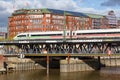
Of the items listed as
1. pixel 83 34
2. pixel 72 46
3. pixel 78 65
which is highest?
pixel 83 34

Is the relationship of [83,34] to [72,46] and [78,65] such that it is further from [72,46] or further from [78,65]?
[78,65]

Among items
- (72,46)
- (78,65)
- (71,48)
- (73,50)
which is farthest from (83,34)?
(78,65)

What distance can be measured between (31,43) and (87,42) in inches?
954

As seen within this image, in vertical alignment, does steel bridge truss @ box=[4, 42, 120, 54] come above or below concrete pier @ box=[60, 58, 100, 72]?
above

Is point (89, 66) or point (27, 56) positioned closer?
point (89, 66)

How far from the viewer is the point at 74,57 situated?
113250 millimetres

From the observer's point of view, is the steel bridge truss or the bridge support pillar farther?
the steel bridge truss

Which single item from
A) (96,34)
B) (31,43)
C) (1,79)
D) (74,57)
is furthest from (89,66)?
(1,79)

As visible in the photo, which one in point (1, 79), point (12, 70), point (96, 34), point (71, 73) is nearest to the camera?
point (1, 79)

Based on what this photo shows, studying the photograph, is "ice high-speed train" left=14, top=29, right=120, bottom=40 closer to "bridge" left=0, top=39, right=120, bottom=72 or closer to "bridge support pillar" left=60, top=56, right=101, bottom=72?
"bridge" left=0, top=39, right=120, bottom=72

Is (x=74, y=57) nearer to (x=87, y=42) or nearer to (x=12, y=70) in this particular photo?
(x=87, y=42)

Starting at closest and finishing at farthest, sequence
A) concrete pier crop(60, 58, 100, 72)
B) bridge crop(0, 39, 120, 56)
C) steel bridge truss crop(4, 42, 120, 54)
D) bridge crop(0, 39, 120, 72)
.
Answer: bridge crop(0, 39, 120, 72), concrete pier crop(60, 58, 100, 72), bridge crop(0, 39, 120, 56), steel bridge truss crop(4, 42, 120, 54)

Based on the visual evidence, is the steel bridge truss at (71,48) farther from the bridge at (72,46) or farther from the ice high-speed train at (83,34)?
the ice high-speed train at (83,34)

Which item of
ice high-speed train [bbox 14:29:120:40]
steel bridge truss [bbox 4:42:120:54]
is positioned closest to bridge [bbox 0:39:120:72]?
steel bridge truss [bbox 4:42:120:54]
